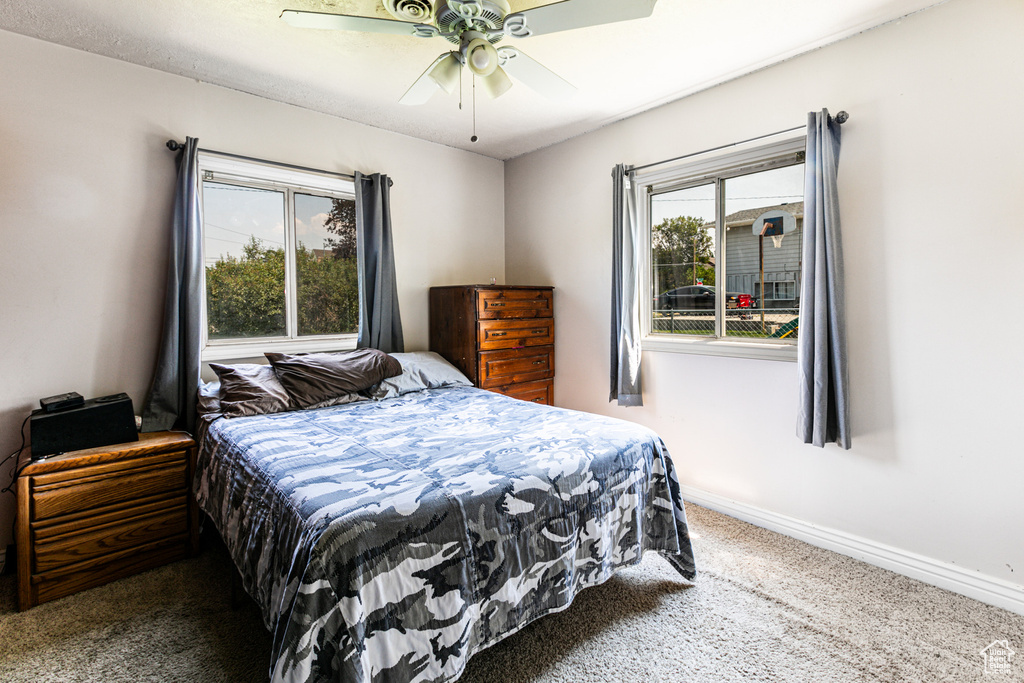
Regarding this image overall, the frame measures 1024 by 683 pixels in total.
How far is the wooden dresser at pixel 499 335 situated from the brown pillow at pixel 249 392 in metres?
1.27

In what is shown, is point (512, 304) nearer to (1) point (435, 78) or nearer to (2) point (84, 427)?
(1) point (435, 78)

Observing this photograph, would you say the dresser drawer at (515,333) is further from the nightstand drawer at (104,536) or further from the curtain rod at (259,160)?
the nightstand drawer at (104,536)

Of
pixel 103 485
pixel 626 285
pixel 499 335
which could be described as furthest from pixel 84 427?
pixel 626 285

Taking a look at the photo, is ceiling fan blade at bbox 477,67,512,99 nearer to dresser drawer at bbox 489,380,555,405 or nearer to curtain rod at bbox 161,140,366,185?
curtain rod at bbox 161,140,366,185

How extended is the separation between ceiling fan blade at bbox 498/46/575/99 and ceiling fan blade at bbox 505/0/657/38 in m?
0.13

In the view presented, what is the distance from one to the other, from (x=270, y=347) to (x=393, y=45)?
1.92 metres

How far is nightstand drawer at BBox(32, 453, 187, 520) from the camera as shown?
6.82ft

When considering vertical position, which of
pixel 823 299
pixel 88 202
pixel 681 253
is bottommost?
pixel 823 299

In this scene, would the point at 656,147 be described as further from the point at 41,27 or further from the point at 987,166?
the point at 41,27

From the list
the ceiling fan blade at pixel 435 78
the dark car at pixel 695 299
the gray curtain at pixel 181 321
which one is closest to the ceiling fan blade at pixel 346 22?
the ceiling fan blade at pixel 435 78

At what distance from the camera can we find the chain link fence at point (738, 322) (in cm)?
278

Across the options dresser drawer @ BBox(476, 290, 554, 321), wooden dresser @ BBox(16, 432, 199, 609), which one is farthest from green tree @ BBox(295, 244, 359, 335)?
wooden dresser @ BBox(16, 432, 199, 609)

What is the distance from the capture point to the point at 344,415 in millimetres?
2557

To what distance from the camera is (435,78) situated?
2.03 meters
